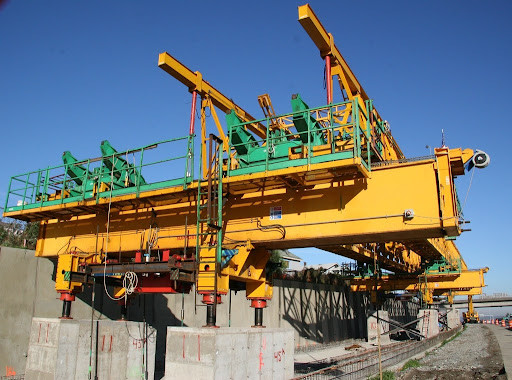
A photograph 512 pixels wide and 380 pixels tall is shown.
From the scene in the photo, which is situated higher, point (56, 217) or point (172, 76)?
point (172, 76)

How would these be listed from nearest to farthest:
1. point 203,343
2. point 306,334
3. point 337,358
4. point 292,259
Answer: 1. point 203,343
2. point 337,358
3. point 306,334
4. point 292,259

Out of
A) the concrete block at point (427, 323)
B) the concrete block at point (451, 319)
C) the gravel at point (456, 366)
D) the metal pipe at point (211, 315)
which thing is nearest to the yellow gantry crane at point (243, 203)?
the metal pipe at point (211, 315)

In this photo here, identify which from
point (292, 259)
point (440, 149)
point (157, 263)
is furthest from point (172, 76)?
point (292, 259)

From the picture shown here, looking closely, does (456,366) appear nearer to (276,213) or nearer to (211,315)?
(276,213)

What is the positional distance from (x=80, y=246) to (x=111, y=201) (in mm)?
2376

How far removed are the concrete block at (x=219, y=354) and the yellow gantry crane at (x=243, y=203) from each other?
708mm

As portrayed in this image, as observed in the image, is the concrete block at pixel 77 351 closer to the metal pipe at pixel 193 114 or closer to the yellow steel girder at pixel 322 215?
the yellow steel girder at pixel 322 215

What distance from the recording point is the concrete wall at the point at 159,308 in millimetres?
12727

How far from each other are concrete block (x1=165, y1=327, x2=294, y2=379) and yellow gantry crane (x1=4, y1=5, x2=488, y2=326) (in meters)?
0.71

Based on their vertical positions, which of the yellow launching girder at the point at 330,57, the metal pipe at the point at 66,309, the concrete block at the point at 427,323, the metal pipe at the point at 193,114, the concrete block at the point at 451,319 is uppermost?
the yellow launching girder at the point at 330,57

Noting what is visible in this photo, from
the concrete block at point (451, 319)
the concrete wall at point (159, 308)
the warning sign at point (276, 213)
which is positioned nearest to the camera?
the warning sign at point (276, 213)

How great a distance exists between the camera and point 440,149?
929cm

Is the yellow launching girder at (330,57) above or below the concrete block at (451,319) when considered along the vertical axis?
above

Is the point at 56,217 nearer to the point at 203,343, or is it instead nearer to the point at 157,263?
the point at 157,263
